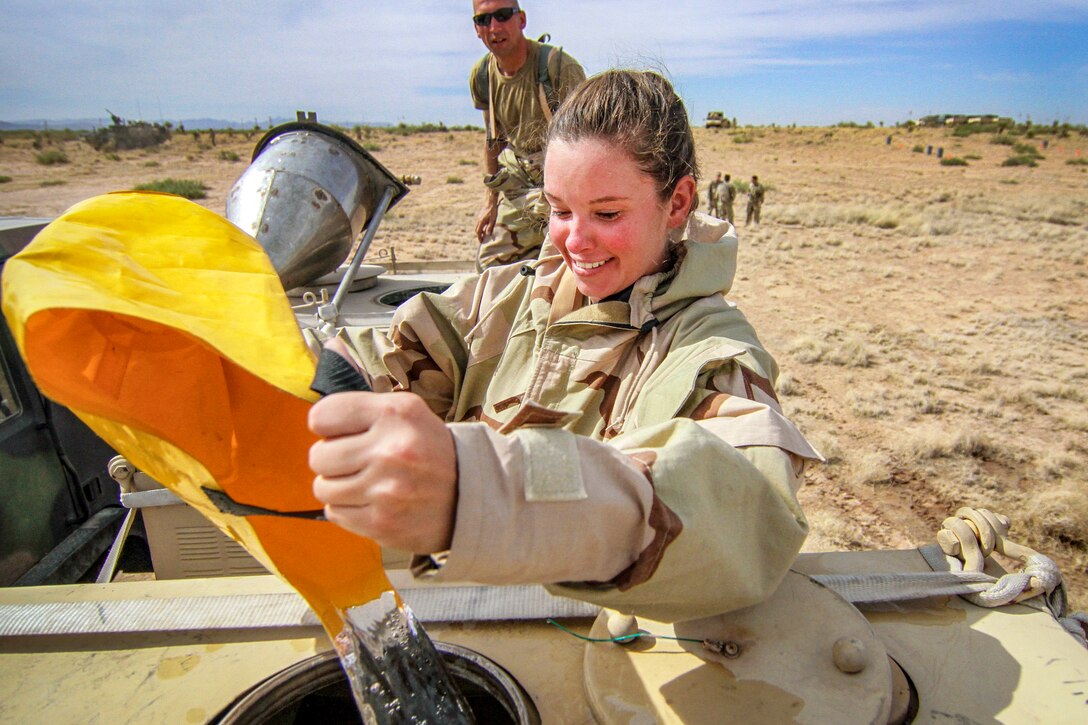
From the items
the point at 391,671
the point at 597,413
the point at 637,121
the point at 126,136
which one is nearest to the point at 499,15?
the point at 637,121

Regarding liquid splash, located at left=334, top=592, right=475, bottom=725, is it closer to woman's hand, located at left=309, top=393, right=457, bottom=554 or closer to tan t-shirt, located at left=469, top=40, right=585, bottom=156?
woman's hand, located at left=309, top=393, right=457, bottom=554

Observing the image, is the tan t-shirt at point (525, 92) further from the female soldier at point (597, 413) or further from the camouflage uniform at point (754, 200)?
the camouflage uniform at point (754, 200)

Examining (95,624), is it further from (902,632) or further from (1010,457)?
(1010,457)

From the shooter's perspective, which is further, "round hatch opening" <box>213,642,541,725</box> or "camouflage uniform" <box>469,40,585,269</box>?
"camouflage uniform" <box>469,40,585,269</box>

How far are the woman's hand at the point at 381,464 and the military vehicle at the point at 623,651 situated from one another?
0.60 meters

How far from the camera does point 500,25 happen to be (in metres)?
4.28

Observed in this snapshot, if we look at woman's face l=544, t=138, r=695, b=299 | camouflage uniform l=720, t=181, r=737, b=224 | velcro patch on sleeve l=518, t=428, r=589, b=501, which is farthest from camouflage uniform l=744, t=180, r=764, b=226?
velcro patch on sleeve l=518, t=428, r=589, b=501

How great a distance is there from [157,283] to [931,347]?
780 cm

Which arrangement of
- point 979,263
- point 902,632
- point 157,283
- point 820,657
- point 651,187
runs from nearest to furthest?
1. point 157,283
2. point 820,657
3. point 902,632
4. point 651,187
5. point 979,263

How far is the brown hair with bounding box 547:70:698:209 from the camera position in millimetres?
1668

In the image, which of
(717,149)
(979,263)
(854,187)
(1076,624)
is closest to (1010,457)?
(1076,624)

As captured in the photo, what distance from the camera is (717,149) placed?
35.8 meters

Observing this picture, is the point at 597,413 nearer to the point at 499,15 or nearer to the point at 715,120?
the point at 499,15

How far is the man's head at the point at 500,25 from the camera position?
4.22m
